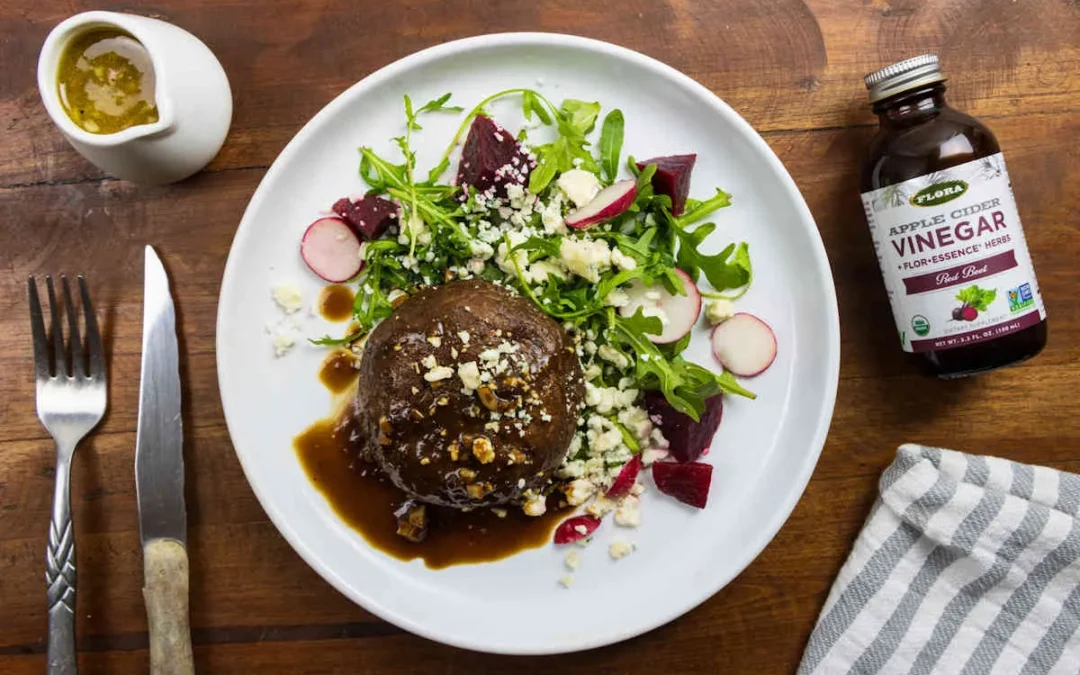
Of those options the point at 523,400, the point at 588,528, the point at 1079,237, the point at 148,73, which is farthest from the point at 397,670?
the point at 1079,237

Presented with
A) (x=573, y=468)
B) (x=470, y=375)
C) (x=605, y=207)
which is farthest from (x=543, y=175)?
(x=573, y=468)

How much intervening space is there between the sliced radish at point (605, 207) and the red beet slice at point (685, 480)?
35.0 inches

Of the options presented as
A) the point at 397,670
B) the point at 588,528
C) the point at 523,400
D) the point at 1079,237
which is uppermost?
the point at 523,400

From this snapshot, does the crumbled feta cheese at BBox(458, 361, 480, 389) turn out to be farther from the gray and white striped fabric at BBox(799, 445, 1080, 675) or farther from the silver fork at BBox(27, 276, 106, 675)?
the gray and white striped fabric at BBox(799, 445, 1080, 675)

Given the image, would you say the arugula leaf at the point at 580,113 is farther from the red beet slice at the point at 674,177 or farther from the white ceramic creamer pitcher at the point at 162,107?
the white ceramic creamer pitcher at the point at 162,107

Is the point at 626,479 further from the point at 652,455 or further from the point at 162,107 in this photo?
the point at 162,107

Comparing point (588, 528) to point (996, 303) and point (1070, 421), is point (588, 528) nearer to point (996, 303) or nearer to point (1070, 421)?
point (996, 303)

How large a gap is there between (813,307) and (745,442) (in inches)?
21.5

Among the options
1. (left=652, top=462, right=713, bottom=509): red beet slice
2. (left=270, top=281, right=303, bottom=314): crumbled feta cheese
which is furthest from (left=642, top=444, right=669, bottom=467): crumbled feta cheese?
(left=270, top=281, right=303, bottom=314): crumbled feta cheese

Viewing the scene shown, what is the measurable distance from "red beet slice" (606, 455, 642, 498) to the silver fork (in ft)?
6.22

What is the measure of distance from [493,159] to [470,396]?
84 centimetres

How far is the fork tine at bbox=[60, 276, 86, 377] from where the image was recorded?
8.91 ft

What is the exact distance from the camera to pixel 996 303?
2463mm

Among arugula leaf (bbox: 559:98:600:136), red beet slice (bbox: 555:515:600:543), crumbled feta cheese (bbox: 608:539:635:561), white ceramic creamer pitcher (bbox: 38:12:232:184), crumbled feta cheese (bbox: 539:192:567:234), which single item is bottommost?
crumbled feta cheese (bbox: 608:539:635:561)
